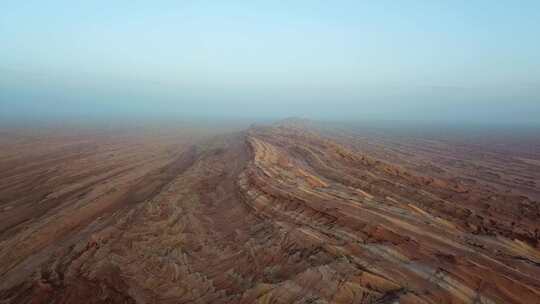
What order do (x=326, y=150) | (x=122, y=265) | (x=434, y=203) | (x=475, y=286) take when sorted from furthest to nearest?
(x=326, y=150), (x=434, y=203), (x=122, y=265), (x=475, y=286)

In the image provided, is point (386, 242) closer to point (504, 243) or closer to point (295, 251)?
point (295, 251)

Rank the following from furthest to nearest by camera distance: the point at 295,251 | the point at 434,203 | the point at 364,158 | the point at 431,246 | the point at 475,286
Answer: the point at 364,158 → the point at 434,203 → the point at 295,251 → the point at 431,246 → the point at 475,286

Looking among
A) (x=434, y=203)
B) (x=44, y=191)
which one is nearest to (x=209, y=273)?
(x=434, y=203)

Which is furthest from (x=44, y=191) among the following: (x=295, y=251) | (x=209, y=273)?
(x=295, y=251)

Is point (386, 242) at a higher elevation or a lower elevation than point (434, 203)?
higher

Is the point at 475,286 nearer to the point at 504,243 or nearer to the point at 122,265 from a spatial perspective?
the point at 504,243

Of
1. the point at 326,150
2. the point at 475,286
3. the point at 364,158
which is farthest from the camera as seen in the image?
the point at 326,150

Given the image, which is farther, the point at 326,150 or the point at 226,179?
the point at 326,150
